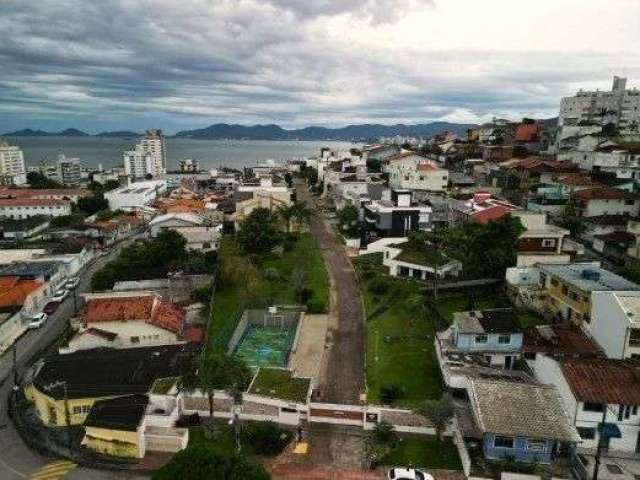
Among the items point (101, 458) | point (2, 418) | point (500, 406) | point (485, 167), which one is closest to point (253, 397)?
point (101, 458)

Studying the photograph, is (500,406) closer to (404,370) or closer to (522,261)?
(404,370)

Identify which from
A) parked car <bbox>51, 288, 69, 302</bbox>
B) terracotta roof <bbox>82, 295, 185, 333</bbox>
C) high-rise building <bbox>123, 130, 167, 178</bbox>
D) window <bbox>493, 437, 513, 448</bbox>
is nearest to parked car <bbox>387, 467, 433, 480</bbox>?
window <bbox>493, 437, 513, 448</bbox>

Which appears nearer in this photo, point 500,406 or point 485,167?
point 500,406

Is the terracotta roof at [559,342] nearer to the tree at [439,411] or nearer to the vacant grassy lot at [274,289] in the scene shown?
the tree at [439,411]

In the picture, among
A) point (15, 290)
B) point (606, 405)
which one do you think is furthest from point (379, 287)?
point (15, 290)

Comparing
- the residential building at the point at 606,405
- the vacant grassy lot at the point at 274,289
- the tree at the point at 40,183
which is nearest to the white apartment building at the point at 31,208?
the tree at the point at 40,183
